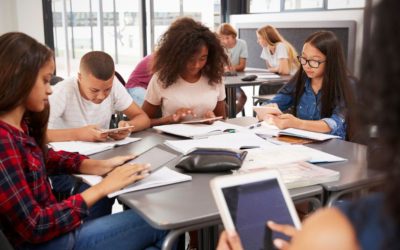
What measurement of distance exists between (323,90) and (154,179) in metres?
1.14

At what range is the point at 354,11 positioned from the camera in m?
4.92

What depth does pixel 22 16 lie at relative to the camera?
15.0ft

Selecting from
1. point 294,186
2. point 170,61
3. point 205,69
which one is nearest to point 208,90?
point 205,69

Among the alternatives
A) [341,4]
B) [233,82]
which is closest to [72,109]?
[233,82]

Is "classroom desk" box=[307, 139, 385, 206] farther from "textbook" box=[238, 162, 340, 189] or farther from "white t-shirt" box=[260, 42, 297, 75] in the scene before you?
"white t-shirt" box=[260, 42, 297, 75]

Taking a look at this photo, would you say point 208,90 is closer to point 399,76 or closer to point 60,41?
point 399,76

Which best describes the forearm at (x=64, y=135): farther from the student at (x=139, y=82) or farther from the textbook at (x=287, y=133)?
the student at (x=139, y=82)

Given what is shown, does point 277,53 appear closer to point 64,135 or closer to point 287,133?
point 287,133

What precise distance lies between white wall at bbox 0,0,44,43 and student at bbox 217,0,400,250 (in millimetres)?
4260

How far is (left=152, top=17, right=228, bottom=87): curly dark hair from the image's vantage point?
2398 millimetres

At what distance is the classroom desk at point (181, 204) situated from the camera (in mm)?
1163

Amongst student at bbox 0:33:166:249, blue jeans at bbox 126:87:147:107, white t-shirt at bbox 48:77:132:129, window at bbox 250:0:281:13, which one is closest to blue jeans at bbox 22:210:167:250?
student at bbox 0:33:166:249

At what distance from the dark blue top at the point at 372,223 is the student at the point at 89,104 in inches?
57.6

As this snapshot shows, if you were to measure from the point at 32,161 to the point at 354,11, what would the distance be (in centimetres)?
439
